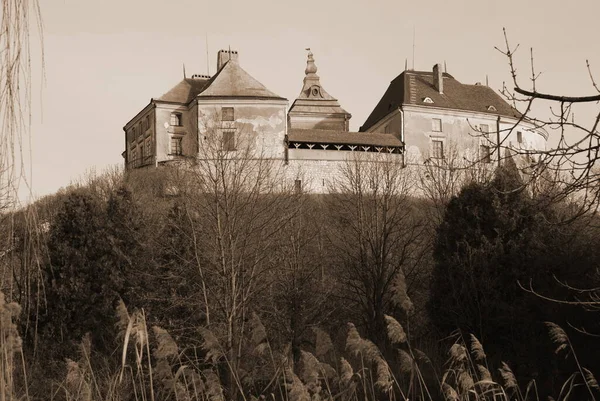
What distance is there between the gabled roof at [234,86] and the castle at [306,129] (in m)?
0.06

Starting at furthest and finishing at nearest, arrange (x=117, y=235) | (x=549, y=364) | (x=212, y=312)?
(x=117, y=235) → (x=212, y=312) → (x=549, y=364)

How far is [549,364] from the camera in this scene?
45.9 ft

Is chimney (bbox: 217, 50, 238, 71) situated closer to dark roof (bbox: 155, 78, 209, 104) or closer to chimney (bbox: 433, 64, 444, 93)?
dark roof (bbox: 155, 78, 209, 104)

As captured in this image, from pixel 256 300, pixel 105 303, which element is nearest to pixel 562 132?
pixel 256 300

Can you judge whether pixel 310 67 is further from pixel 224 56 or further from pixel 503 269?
pixel 503 269

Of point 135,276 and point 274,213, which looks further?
point 135,276

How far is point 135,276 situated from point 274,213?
212 inches

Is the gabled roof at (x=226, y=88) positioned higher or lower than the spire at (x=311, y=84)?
lower

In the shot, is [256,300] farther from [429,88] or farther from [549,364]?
[429,88]

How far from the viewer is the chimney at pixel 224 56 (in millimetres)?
47562

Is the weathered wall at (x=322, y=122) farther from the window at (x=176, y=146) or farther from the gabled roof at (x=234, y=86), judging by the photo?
the window at (x=176, y=146)

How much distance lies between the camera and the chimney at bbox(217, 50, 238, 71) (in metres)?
47.6

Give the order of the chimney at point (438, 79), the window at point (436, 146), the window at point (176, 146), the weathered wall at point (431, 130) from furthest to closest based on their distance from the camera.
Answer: the chimney at point (438, 79), the window at point (436, 146), the weathered wall at point (431, 130), the window at point (176, 146)

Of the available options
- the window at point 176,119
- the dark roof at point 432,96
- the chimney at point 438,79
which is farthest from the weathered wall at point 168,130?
the chimney at point 438,79
